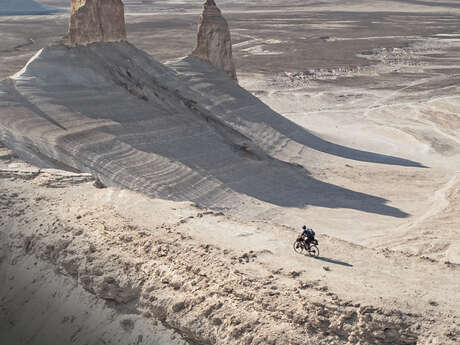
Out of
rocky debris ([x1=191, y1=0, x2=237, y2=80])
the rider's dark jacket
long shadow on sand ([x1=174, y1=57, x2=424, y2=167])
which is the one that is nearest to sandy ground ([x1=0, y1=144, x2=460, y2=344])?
the rider's dark jacket

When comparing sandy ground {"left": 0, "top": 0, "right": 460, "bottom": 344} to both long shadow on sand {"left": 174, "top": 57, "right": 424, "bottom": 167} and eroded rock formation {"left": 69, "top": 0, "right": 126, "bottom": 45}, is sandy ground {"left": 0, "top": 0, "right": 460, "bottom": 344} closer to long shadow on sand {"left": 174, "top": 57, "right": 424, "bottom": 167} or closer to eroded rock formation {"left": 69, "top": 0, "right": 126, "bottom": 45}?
long shadow on sand {"left": 174, "top": 57, "right": 424, "bottom": 167}

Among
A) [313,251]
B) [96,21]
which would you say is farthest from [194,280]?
[96,21]

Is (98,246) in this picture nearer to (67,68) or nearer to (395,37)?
(67,68)

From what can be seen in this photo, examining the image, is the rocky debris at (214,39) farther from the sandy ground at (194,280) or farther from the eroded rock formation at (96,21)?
the sandy ground at (194,280)

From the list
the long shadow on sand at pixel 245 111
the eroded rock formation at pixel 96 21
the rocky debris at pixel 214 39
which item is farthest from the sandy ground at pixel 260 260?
the eroded rock formation at pixel 96 21

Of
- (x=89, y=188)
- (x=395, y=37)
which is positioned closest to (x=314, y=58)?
(x=395, y=37)
